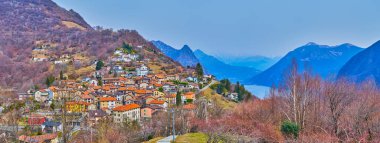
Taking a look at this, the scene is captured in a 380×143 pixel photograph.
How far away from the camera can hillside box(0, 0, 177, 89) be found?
81000mm

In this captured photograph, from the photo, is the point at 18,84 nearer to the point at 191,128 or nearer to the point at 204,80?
the point at 204,80

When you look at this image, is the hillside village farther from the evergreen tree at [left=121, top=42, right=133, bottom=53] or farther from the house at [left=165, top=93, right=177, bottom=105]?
the evergreen tree at [left=121, top=42, right=133, bottom=53]

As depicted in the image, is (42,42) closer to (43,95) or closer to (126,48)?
(126,48)

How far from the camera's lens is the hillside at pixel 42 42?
81.0 m

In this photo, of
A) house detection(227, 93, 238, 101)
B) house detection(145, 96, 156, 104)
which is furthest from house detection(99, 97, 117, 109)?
house detection(227, 93, 238, 101)

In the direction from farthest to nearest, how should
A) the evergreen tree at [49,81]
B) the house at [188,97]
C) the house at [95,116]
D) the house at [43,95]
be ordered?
1. the evergreen tree at [49,81]
2. the house at [43,95]
3. the house at [188,97]
4. the house at [95,116]

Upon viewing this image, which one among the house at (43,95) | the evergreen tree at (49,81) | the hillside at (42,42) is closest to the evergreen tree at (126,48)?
the hillside at (42,42)

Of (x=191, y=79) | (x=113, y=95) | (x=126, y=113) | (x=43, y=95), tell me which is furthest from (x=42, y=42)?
(x=126, y=113)

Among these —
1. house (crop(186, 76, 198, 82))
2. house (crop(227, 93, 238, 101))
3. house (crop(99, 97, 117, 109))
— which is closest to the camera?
house (crop(99, 97, 117, 109))

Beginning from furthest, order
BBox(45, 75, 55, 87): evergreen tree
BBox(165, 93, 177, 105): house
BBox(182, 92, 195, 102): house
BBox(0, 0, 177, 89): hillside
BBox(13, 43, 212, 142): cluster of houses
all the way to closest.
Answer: BBox(0, 0, 177, 89): hillside
BBox(45, 75, 55, 87): evergreen tree
BBox(165, 93, 177, 105): house
BBox(182, 92, 195, 102): house
BBox(13, 43, 212, 142): cluster of houses

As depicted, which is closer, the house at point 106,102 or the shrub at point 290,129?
the shrub at point 290,129

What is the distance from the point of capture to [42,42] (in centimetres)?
10919

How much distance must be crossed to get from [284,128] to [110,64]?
213 feet

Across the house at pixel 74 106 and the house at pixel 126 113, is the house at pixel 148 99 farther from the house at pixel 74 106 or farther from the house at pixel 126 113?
the house at pixel 74 106
